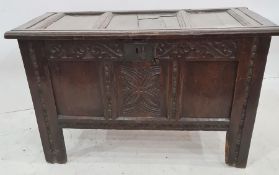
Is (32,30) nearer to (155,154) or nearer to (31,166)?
(31,166)

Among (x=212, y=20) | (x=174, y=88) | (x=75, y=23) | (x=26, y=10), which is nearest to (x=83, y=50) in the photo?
(x=75, y=23)

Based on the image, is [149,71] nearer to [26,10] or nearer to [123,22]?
[123,22]

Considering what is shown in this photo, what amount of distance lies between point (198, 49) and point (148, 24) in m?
0.29

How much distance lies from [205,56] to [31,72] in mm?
838

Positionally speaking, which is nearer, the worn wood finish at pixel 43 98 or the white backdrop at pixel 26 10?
the worn wood finish at pixel 43 98

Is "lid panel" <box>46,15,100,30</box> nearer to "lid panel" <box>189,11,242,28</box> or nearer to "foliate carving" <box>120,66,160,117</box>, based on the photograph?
"foliate carving" <box>120,66,160,117</box>

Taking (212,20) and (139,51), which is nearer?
(139,51)

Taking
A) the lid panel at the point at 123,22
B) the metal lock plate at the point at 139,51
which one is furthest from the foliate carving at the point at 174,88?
the lid panel at the point at 123,22

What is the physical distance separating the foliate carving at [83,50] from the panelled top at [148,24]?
68 millimetres

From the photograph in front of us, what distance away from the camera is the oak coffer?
128 cm

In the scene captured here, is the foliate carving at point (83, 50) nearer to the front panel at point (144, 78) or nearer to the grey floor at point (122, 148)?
the front panel at point (144, 78)

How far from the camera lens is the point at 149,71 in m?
1.39

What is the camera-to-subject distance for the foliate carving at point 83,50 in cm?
133

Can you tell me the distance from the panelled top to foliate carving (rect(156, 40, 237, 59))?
7 centimetres
